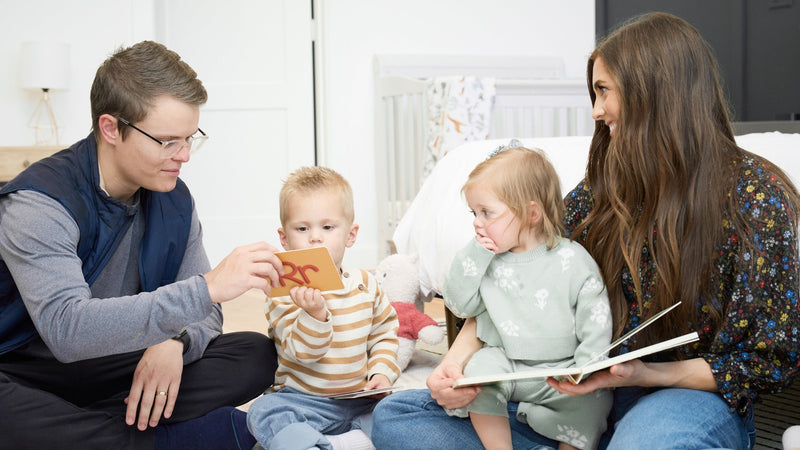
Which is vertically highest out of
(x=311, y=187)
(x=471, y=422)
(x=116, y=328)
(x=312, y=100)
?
(x=312, y=100)

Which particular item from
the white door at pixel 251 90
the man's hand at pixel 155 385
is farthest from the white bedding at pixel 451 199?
the white door at pixel 251 90

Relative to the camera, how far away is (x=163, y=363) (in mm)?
1341

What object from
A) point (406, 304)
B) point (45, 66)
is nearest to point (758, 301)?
point (406, 304)

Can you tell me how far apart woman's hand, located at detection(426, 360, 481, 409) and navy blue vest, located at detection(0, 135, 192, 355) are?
0.58 meters

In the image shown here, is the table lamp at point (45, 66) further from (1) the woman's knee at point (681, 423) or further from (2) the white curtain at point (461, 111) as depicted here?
(1) the woman's knee at point (681, 423)

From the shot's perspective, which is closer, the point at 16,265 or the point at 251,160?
the point at 16,265

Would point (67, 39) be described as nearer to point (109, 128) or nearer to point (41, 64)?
point (41, 64)

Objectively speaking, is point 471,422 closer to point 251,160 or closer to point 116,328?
point 116,328

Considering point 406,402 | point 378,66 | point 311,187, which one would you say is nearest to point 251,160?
point 378,66

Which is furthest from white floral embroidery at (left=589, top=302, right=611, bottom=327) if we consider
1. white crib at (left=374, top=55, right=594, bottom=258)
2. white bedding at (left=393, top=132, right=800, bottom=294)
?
white crib at (left=374, top=55, right=594, bottom=258)

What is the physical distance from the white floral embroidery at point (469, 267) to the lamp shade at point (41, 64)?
9.62 ft

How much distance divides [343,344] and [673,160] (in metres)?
0.69

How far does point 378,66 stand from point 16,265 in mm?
3118

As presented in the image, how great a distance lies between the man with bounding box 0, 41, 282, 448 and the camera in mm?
1148
